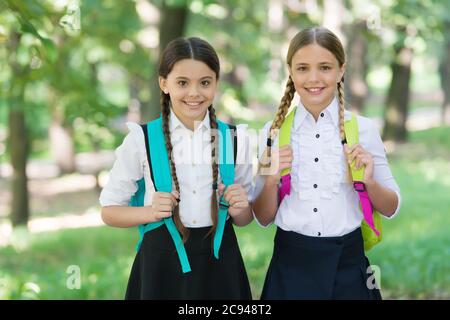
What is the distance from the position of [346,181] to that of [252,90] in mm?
25203

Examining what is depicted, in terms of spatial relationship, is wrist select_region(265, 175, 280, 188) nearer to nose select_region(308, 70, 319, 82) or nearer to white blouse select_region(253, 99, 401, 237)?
white blouse select_region(253, 99, 401, 237)

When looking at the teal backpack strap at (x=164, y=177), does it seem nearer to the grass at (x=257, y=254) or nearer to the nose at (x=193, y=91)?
the nose at (x=193, y=91)

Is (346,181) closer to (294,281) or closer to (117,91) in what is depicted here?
(294,281)

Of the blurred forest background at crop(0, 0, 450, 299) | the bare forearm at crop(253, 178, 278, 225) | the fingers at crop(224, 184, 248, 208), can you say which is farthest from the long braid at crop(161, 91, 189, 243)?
the blurred forest background at crop(0, 0, 450, 299)

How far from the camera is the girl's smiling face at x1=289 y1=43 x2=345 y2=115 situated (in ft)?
9.08

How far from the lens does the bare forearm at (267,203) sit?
9.13 ft

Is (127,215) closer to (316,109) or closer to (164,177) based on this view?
(164,177)

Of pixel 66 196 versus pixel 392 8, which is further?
pixel 66 196

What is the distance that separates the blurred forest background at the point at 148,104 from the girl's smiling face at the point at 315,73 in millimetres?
1666

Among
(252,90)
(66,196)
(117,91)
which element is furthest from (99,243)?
(117,91)

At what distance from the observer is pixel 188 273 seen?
9.20 feet

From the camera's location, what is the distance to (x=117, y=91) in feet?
151

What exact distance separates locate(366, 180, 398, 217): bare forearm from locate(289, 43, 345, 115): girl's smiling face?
1.36 feet

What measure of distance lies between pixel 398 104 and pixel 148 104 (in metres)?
10.6
